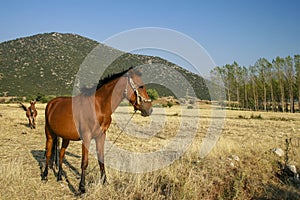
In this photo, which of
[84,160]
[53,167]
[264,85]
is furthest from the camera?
[264,85]

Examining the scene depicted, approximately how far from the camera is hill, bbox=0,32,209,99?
71.7m

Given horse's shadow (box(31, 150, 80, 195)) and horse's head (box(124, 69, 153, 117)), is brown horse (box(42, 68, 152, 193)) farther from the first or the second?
horse's shadow (box(31, 150, 80, 195))

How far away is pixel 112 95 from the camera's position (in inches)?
239

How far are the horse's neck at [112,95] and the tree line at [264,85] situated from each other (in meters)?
58.2

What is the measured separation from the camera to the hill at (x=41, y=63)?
71713 millimetres

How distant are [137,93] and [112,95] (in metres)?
0.61

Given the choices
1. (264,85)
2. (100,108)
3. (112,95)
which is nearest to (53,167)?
(100,108)

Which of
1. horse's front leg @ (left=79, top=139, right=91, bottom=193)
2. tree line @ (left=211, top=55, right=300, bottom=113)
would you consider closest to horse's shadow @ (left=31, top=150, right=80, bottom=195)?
horse's front leg @ (left=79, top=139, right=91, bottom=193)

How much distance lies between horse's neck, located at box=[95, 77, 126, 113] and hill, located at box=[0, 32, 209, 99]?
61.4 m

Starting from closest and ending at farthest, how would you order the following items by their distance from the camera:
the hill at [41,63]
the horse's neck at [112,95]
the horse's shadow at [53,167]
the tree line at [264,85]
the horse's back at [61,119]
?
the horse's neck at [112,95]
the horse's shadow at [53,167]
the horse's back at [61,119]
the tree line at [264,85]
the hill at [41,63]

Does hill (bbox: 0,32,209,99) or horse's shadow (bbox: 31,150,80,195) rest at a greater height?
hill (bbox: 0,32,209,99)

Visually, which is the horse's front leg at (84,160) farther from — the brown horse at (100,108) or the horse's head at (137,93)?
the horse's head at (137,93)

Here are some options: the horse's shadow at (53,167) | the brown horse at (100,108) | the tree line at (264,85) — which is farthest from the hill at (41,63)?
the brown horse at (100,108)

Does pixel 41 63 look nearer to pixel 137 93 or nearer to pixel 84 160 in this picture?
pixel 84 160
